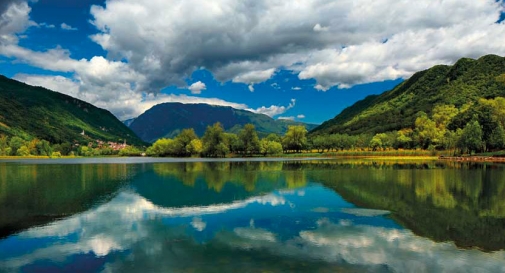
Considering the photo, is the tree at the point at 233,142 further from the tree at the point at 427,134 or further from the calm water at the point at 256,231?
the calm water at the point at 256,231

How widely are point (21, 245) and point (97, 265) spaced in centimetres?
664

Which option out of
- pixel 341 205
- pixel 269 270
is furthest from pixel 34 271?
pixel 341 205

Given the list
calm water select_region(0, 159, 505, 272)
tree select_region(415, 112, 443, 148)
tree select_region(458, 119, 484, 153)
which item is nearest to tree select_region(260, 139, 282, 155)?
tree select_region(415, 112, 443, 148)

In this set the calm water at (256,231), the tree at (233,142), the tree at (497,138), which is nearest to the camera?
the calm water at (256,231)

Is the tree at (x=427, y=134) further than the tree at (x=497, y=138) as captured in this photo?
Yes

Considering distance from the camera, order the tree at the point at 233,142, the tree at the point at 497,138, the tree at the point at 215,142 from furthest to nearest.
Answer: the tree at the point at 233,142 < the tree at the point at 215,142 < the tree at the point at 497,138

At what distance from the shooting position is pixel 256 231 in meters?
22.4

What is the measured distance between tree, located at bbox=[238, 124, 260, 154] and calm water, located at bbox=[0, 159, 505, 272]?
505ft

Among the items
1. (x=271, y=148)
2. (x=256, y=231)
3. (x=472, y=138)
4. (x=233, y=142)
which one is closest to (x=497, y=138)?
(x=472, y=138)

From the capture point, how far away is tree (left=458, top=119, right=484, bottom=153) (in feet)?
390

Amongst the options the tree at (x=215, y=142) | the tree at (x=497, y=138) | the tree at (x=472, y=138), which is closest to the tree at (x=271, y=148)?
the tree at (x=215, y=142)

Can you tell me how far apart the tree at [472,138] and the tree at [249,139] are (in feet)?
327

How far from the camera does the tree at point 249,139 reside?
7627 inches

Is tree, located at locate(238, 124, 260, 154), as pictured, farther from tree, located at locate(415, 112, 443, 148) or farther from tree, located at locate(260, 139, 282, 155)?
tree, located at locate(415, 112, 443, 148)
